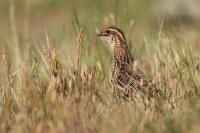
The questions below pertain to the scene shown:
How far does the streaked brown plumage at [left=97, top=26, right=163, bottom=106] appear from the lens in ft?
23.0

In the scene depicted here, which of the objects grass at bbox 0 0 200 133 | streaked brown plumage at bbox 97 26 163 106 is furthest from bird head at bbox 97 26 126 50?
grass at bbox 0 0 200 133

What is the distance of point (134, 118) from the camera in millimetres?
6125

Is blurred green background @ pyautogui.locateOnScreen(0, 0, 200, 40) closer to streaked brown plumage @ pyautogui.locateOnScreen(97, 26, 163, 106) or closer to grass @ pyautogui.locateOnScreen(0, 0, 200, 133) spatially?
streaked brown plumage @ pyautogui.locateOnScreen(97, 26, 163, 106)

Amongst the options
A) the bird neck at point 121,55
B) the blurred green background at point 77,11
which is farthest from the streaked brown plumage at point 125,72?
the blurred green background at point 77,11

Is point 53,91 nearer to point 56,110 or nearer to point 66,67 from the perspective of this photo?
point 56,110

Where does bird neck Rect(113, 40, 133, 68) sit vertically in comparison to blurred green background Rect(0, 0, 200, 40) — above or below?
below

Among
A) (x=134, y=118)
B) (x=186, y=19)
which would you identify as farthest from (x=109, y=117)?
(x=186, y=19)

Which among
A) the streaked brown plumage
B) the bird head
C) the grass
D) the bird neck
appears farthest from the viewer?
the bird head

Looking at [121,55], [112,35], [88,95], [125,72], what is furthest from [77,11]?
[88,95]

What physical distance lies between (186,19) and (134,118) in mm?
15760

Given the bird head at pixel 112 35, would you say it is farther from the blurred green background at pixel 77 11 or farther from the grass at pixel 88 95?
the blurred green background at pixel 77 11

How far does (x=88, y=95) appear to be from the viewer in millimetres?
6828

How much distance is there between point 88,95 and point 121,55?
130 cm

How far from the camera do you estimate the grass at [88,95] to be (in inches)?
236
